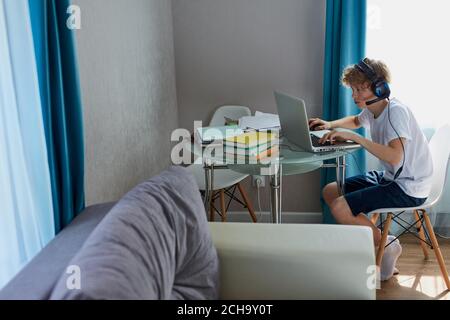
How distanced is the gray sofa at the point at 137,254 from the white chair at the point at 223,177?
986 mm

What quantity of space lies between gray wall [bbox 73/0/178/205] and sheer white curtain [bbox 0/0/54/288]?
410mm

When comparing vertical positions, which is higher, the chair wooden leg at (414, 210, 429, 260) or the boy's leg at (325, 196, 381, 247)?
the boy's leg at (325, 196, 381, 247)

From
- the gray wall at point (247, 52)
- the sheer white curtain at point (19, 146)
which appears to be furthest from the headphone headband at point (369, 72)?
the sheer white curtain at point (19, 146)

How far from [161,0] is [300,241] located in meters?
1.79

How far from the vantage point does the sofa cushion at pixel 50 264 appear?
3.55 feet

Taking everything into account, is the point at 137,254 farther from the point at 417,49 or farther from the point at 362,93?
the point at 417,49

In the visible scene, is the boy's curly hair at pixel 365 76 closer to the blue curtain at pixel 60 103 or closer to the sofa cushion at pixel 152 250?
the sofa cushion at pixel 152 250

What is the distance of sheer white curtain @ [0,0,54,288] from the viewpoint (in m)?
1.24

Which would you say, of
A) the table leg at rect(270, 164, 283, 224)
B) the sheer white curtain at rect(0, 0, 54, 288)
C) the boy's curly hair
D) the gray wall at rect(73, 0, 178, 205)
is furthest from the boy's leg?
the sheer white curtain at rect(0, 0, 54, 288)

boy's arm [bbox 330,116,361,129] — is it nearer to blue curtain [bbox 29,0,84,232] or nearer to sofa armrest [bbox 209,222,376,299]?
sofa armrest [bbox 209,222,376,299]

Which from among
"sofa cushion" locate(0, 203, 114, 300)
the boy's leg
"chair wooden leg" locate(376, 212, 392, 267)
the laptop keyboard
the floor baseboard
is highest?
the laptop keyboard

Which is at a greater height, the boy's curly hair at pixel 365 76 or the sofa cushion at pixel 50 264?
the boy's curly hair at pixel 365 76

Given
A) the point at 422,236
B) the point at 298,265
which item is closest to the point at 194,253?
the point at 298,265
